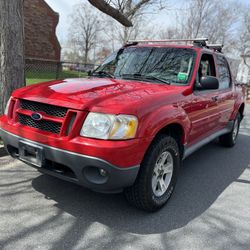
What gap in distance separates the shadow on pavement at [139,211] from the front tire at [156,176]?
170 millimetres

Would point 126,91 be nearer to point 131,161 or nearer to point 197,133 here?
point 131,161

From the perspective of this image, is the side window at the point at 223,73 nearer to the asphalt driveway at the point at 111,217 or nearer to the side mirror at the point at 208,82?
the side mirror at the point at 208,82

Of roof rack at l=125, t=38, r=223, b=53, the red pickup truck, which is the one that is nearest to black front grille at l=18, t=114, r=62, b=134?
the red pickup truck

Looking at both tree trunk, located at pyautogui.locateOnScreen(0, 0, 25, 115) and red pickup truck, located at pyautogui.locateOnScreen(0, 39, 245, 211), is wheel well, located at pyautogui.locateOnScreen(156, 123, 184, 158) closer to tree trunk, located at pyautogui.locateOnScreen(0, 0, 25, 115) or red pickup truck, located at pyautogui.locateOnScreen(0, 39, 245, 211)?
red pickup truck, located at pyautogui.locateOnScreen(0, 39, 245, 211)

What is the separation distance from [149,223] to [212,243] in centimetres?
64

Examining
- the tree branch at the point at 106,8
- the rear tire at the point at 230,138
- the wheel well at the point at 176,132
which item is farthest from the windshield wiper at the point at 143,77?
the tree branch at the point at 106,8

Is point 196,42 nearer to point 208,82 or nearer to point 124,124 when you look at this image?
point 208,82

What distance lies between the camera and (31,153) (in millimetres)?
2984

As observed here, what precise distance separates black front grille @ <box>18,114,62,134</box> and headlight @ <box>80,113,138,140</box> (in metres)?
0.31

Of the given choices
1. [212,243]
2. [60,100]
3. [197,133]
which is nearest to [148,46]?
[197,133]

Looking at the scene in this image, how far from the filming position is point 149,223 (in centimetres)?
304

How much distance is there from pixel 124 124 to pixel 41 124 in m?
0.89

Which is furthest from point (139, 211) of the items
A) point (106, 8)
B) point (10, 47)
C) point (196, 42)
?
point (106, 8)

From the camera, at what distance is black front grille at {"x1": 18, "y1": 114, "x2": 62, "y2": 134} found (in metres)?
2.83
